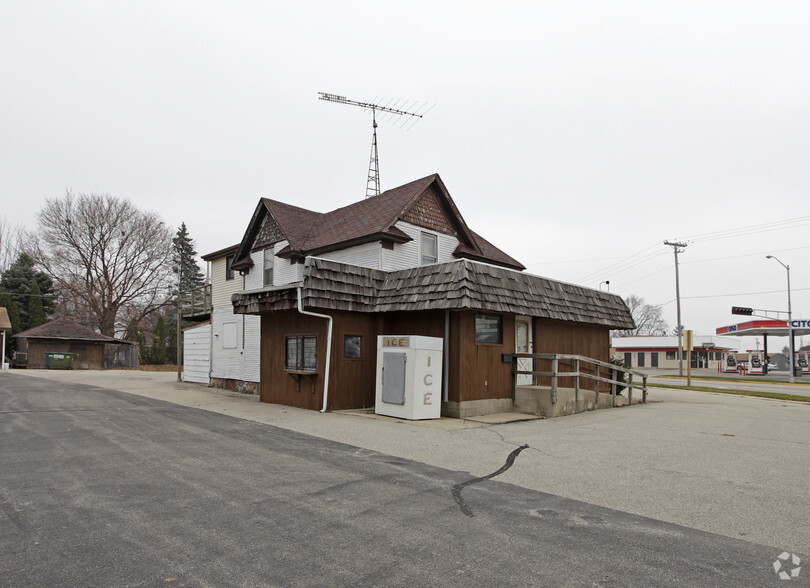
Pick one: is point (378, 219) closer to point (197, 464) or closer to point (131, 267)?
point (197, 464)

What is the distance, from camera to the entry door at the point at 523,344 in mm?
15414

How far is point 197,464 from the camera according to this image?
714cm


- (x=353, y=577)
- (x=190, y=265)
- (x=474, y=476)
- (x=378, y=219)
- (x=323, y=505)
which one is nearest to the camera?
(x=353, y=577)

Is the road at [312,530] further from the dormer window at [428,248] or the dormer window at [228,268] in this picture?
the dormer window at [228,268]

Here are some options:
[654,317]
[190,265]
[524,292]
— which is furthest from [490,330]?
[654,317]

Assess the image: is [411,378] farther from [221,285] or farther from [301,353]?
[221,285]

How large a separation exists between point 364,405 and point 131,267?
3987cm

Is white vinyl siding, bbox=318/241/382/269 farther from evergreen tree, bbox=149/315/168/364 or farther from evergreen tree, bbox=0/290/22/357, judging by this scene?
evergreen tree, bbox=0/290/22/357

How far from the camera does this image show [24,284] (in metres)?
46.8

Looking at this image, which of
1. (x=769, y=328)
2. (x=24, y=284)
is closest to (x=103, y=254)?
(x=24, y=284)

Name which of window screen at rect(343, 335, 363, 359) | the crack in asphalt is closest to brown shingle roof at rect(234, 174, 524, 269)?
window screen at rect(343, 335, 363, 359)

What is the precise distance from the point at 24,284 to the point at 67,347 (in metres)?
10.9

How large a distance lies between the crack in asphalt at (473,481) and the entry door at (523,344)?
660 centimetres

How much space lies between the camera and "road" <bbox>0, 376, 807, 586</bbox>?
3.77 meters
